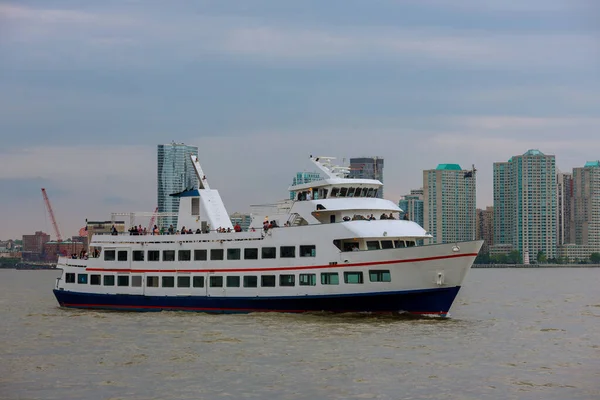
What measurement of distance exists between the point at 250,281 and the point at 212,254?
293cm

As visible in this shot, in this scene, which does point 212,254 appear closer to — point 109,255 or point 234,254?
point 234,254

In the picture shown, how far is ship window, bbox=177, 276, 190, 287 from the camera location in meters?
45.8

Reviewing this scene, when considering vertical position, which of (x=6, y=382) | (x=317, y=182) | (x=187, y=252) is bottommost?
(x=6, y=382)

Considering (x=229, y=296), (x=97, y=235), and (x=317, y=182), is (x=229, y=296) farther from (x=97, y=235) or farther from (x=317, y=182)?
(x=97, y=235)

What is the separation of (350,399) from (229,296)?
68.3 ft

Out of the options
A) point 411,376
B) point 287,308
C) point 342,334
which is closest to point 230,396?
point 411,376

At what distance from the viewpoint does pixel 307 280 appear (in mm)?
41469

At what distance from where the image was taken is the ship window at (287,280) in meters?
41.9

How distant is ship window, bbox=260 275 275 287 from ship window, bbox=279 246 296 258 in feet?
4.14

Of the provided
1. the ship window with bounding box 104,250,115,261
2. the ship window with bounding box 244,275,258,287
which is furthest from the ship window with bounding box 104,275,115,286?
the ship window with bounding box 244,275,258,287

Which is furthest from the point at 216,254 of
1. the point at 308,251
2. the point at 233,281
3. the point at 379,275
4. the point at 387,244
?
the point at 379,275

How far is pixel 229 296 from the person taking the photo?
44062 millimetres

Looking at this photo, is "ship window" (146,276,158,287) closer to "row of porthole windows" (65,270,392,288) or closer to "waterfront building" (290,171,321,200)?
"row of porthole windows" (65,270,392,288)

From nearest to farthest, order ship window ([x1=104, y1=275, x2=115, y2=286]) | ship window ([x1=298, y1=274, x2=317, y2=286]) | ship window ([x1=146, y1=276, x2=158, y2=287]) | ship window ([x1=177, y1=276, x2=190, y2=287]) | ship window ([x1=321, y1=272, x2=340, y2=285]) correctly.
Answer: ship window ([x1=321, y1=272, x2=340, y2=285]) → ship window ([x1=298, y1=274, x2=317, y2=286]) → ship window ([x1=177, y1=276, x2=190, y2=287]) → ship window ([x1=146, y1=276, x2=158, y2=287]) → ship window ([x1=104, y1=275, x2=115, y2=286])
